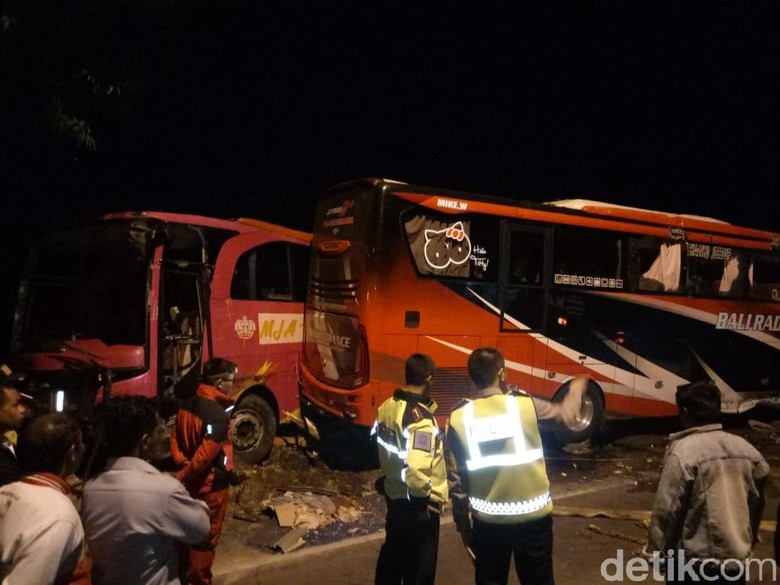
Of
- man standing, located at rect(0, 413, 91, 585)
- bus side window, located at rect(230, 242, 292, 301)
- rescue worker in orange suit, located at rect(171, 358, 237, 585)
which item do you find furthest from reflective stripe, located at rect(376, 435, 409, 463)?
bus side window, located at rect(230, 242, 292, 301)

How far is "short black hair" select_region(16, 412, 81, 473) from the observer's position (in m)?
2.32

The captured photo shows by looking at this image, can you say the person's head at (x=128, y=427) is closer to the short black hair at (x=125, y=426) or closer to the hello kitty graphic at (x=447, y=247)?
the short black hair at (x=125, y=426)

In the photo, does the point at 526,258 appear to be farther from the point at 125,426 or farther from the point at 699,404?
the point at 125,426

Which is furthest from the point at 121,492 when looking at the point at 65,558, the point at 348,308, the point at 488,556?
the point at 348,308

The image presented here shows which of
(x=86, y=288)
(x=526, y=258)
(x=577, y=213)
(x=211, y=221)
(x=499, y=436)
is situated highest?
(x=577, y=213)

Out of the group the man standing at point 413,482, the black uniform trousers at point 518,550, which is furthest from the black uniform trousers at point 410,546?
the black uniform trousers at point 518,550

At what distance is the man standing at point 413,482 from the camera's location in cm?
358

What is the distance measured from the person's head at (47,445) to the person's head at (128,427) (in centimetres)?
17

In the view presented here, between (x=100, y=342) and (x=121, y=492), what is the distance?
4.99 meters

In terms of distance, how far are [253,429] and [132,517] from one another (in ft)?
17.8

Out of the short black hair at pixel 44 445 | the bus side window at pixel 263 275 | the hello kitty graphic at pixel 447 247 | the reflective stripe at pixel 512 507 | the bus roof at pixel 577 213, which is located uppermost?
the bus roof at pixel 577 213

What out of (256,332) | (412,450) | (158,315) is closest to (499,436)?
(412,450)

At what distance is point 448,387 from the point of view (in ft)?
24.8

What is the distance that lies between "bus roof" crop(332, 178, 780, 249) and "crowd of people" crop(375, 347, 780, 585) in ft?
12.6
